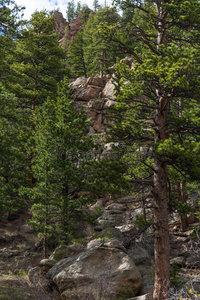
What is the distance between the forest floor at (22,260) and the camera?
30.3 ft

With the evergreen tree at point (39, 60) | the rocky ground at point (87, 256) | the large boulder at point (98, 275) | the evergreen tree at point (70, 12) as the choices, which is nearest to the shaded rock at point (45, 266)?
the rocky ground at point (87, 256)

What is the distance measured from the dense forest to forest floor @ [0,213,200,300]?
4.78 feet

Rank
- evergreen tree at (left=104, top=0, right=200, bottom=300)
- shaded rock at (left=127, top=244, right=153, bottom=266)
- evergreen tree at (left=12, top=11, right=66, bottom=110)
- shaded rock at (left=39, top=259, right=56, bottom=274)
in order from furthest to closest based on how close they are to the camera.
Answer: evergreen tree at (left=12, top=11, right=66, bottom=110) < shaded rock at (left=127, top=244, right=153, bottom=266) < shaded rock at (left=39, top=259, right=56, bottom=274) < evergreen tree at (left=104, top=0, right=200, bottom=300)

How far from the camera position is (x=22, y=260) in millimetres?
13836

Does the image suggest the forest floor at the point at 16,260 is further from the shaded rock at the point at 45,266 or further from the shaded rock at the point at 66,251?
the shaded rock at the point at 66,251

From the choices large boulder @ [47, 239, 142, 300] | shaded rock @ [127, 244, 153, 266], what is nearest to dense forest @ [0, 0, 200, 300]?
large boulder @ [47, 239, 142, 300]

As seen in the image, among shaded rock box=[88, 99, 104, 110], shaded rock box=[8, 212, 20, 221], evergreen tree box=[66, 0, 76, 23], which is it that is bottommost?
shaded rock box=[8, 212, 20, 221]

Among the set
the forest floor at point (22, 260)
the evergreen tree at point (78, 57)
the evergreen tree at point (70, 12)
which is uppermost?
the evergreen tree at point (70, 12)

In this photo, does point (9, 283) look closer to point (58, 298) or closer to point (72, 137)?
point (58, 298)

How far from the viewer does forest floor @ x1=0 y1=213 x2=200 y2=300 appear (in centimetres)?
922

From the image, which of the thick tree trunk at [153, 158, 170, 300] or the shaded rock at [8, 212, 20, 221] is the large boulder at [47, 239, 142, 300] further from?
the shaded rock at [8, 212, 20, 221]

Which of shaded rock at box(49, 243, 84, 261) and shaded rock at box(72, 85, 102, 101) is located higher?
shaded rock at box(72, 85, 102, 101)

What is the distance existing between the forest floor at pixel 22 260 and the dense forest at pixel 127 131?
1456 millimetres

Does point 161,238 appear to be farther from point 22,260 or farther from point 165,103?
point 22,260
